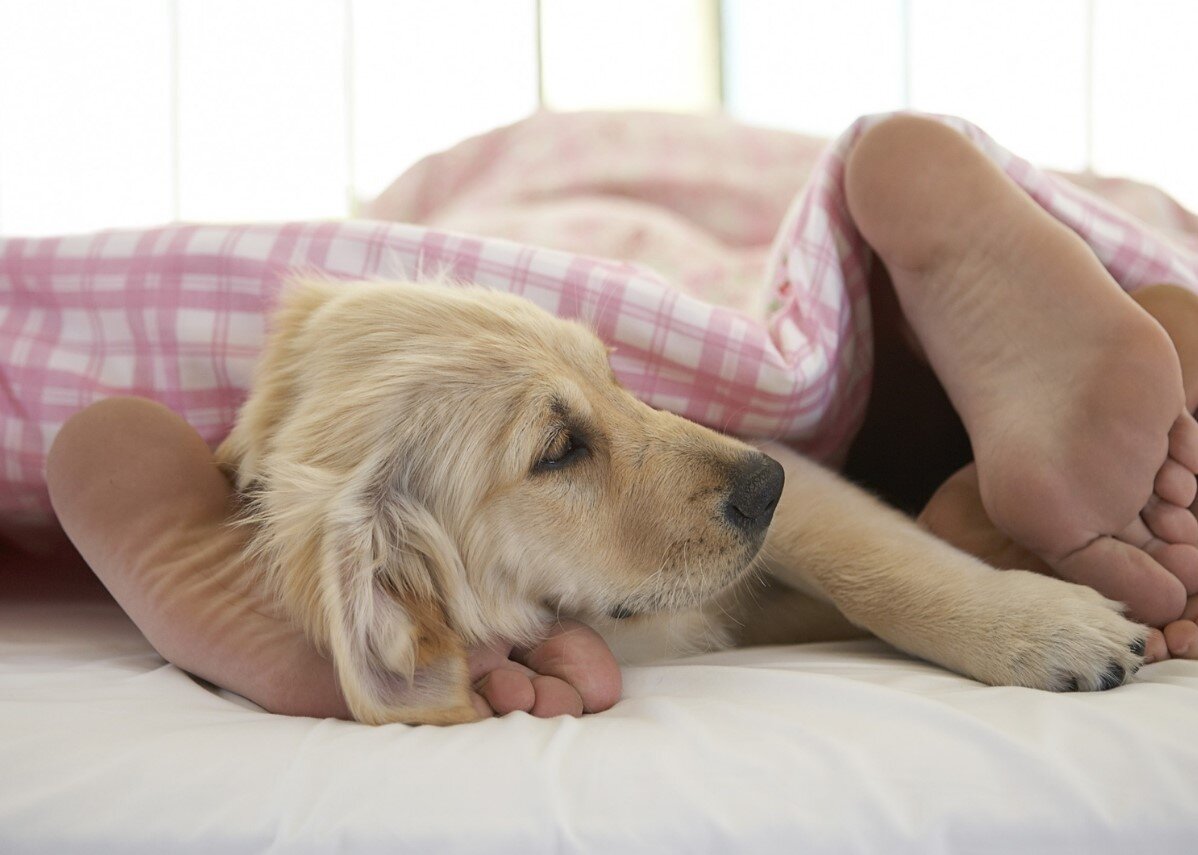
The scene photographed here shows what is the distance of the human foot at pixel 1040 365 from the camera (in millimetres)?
1052

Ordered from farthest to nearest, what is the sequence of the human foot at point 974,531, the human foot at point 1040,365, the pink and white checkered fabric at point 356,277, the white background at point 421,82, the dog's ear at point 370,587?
the white background at point 421,82 → the pink and white checkered fabric at point 356,277 → the human foot at point 974,531 → the human foot at point 1040,365 → the dog's ear at point 370,587

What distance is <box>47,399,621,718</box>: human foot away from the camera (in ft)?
3.28

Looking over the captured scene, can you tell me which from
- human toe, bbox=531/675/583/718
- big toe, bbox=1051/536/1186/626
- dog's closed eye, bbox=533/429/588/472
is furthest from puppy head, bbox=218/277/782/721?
big toe, bbox=1051/536/1186/626

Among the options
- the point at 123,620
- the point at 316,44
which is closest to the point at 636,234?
the point at 123,620

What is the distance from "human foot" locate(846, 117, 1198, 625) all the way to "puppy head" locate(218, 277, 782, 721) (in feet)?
0.97

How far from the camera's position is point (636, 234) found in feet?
6.85

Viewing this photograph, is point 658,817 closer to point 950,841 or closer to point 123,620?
point 950,841

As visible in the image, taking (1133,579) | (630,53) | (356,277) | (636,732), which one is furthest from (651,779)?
(630,53)

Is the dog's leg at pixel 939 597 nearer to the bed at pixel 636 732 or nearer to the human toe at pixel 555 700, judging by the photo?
the bed at pixel 636 732

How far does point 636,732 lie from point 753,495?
0.35 m

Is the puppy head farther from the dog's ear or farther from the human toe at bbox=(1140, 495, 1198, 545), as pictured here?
the human toe at bbox=(1140, 495, 1198, 545)

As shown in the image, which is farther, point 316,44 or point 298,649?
point 316,44

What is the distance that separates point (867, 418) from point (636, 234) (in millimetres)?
654

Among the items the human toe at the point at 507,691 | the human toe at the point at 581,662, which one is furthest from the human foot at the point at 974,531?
the human toe at the point at 507,691
